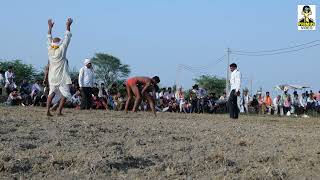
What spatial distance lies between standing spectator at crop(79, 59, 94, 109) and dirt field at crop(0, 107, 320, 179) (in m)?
7.67

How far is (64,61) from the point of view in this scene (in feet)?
38.2

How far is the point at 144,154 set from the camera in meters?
6.37

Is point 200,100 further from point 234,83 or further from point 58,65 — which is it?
point 58,65

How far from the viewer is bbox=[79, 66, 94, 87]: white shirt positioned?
642 inches

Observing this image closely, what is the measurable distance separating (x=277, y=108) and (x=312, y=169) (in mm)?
21031

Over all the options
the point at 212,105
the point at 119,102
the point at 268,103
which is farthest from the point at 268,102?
the point at 119,102

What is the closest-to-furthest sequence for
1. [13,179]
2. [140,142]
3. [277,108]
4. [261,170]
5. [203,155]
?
[13,179], [261,170], [203,155], [140,142], [277,108]

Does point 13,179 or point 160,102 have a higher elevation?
point 160,102

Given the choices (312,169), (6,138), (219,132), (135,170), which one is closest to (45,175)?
(135,170)

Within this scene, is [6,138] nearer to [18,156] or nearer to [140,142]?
[18,156]

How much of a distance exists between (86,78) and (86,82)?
120mm

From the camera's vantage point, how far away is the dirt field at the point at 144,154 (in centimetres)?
554

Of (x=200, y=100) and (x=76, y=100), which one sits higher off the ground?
(x=200, y=100)

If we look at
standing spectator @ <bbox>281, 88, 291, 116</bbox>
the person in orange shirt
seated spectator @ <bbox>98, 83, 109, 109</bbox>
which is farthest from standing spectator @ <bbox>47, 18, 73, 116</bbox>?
the person in orange shirt
